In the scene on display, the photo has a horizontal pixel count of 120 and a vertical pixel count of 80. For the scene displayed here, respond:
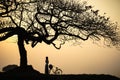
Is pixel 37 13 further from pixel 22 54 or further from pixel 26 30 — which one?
pixel 22 54

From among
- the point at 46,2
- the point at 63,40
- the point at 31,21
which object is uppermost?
the point at 46,2

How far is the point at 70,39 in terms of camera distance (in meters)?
24.6

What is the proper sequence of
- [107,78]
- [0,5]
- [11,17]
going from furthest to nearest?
[11,17], [0,5], [107,78]

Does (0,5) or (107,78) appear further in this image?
(0,5)

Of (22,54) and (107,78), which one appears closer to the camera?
(107,78)

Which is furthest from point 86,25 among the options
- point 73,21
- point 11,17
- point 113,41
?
point 11,17

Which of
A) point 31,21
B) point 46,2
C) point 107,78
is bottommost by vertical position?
point 107,78

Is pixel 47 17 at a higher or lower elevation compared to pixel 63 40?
higher

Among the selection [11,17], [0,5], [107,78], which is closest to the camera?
[107,78]

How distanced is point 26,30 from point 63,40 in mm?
3309

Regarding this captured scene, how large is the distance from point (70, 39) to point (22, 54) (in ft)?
14.1

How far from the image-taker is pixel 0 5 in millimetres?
21969

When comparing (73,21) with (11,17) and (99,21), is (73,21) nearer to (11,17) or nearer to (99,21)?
(99,21)

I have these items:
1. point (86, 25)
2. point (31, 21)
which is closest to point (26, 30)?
point (31, 21)
